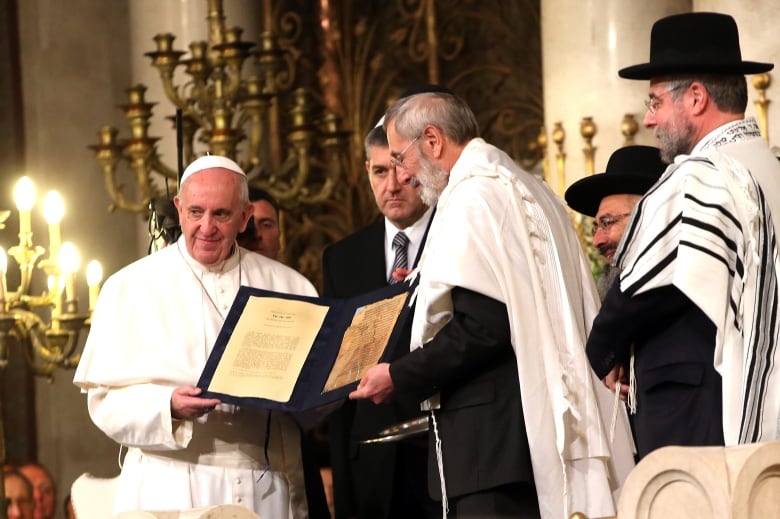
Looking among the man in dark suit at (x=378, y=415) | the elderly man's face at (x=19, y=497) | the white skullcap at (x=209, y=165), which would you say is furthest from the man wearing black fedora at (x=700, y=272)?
the elderly man's face at (x=19, y=497)

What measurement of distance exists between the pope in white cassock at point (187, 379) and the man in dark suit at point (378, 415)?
467mm

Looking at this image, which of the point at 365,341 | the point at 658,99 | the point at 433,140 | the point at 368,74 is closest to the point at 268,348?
the point at 365,341

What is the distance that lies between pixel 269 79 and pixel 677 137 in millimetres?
4505

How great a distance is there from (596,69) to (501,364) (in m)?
4.06

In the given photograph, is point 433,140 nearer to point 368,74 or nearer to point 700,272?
point 700,272

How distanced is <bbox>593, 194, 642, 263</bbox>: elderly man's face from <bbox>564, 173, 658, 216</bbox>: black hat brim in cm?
2

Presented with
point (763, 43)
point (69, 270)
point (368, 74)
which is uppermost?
point (368, 74)

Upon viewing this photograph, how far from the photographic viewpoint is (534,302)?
4488mm

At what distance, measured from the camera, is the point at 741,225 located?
13.1 feet

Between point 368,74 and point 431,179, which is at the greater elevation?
point 368,74

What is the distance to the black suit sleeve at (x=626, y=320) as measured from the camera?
4070 mm

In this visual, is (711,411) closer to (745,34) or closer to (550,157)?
(745,34)

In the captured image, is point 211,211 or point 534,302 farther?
point 211,211

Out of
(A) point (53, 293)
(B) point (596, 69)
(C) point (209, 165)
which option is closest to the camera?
(C) point (209, 165)
